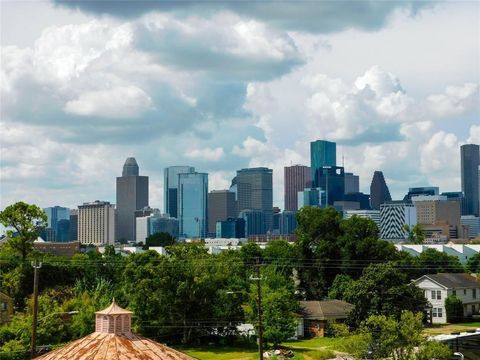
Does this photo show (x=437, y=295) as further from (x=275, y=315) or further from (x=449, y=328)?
(x=275, y=315)

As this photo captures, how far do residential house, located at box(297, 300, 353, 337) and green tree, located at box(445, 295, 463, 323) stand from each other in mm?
15745

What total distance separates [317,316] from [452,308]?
2131 cm

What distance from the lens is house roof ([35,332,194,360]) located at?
3750cm

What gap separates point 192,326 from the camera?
74.2 metres

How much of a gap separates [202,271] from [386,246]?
1386 inches

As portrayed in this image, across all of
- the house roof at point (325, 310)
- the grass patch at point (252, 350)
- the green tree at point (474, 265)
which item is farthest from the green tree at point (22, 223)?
Answer: the green tree at point (474, 265)

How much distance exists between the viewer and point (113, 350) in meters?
37.7

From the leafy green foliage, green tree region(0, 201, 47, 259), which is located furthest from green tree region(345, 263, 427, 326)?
green tree region(0, 201, 47, 259)

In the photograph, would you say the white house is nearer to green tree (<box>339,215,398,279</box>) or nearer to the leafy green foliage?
green tree (<box>339,215,398,279</box>)

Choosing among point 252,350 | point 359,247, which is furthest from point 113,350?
point 359,247

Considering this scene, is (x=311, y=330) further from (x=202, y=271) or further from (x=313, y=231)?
(x=313, y=231)

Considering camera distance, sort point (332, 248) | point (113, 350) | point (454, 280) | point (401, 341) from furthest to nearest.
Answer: point (332, 248) < point (454, 280) < point (401, 341) < point (113, 350)

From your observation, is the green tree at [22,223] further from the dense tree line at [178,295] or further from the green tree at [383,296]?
the green tree at [383,296]

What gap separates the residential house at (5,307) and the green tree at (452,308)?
5016 centimetres
